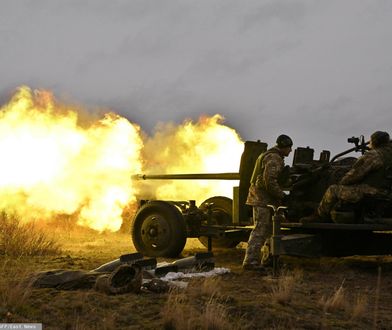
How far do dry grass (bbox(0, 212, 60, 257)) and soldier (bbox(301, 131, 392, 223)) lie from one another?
17.8ft

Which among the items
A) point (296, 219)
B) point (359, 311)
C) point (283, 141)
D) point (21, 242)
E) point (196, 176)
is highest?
point (283, 141)

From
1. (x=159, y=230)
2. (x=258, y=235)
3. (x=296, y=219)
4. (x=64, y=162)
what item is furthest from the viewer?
(x=64, y=162)

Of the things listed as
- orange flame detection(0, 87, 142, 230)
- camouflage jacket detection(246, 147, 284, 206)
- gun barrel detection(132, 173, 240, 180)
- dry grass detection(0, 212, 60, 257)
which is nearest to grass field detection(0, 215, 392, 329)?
camouflage jacket detection(246, 147, 284, 206)

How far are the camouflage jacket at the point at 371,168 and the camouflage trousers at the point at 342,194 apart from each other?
12 cm

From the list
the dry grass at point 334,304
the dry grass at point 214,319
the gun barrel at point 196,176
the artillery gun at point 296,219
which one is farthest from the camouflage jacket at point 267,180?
the dry grass at point 214,319

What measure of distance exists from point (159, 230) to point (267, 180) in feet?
9.15

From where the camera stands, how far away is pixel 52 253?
1117 centimetres

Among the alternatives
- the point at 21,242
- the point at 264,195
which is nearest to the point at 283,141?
the point at 264,195

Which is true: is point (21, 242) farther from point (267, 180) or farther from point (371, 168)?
point (371, 168)

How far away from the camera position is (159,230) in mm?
11016

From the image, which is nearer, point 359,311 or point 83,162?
point 359,311

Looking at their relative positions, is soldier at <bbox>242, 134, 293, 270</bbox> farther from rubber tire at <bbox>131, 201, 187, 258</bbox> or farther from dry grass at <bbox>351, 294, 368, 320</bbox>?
dry grass at <bbox>351, 294, 368, 320</bbox>

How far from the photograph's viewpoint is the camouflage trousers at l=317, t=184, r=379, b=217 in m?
8.75

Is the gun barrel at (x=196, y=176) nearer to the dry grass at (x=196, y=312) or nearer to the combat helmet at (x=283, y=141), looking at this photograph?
the combat helmet at (x=283, y=141)
